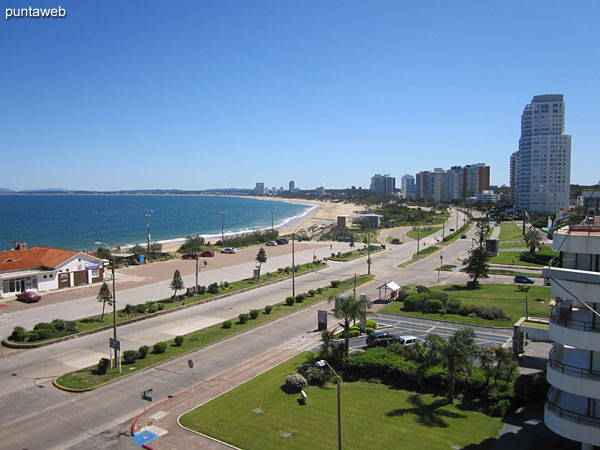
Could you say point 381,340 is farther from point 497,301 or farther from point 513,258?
point 513,258

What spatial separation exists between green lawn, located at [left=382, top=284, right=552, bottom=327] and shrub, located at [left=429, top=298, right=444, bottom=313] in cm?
78

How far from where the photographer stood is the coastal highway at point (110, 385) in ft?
56.7

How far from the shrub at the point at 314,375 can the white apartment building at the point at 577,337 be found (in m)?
10.3

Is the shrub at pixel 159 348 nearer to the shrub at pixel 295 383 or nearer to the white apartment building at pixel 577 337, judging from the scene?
the shrub at pixel 295 383

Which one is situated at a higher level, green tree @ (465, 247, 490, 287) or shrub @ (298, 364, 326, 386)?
green tree @ (465, 247, 490, 287)

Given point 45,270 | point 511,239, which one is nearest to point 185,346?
point 45,270

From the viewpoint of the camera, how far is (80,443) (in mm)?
16000

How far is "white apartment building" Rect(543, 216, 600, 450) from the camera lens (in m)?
12.5

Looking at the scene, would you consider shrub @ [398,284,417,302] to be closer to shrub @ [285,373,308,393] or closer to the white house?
shrub @ [285,373,308,393]

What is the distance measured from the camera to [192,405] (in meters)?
19.0

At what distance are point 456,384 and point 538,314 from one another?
53.5 feet

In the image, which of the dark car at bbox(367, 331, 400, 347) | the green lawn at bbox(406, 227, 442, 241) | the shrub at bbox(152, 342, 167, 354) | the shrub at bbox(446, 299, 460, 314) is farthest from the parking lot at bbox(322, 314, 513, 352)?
the green lawn at bbox(406, 227, 442, 241)

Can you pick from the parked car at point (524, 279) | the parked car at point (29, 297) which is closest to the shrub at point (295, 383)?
the parked car at point (29, 297)

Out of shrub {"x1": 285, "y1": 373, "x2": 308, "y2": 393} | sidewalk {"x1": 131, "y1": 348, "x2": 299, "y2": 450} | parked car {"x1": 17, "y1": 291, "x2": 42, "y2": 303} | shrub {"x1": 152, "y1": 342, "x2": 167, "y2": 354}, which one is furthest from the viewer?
parked car {"x1": 17, "y1": 291, "x2": 42, "y2": 303}
